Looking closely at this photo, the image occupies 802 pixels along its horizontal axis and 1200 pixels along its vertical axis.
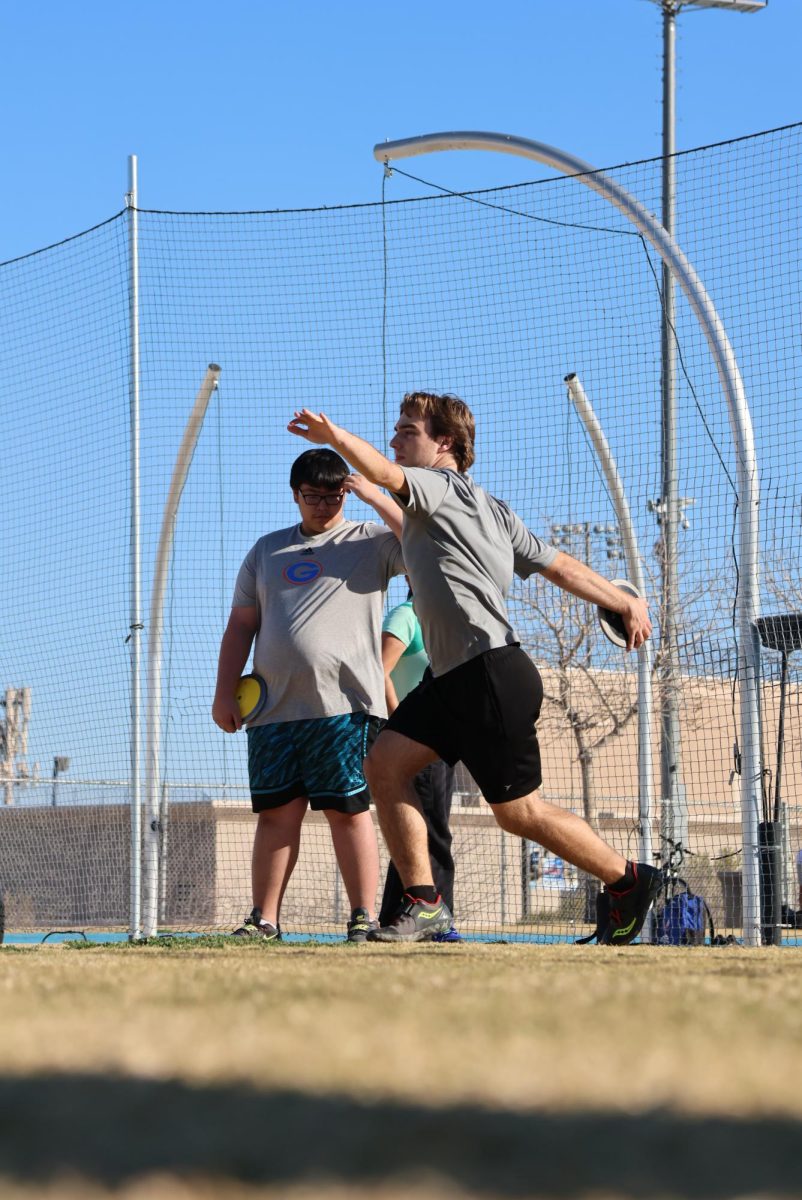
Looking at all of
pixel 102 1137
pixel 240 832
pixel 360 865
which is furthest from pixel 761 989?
pixel 240 832

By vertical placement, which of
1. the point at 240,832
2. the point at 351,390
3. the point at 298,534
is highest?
the point at 351,390

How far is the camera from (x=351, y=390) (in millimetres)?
10062

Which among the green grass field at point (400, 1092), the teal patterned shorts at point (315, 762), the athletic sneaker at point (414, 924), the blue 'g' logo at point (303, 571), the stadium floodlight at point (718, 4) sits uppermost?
the stadium floodlight at point (718, 4)

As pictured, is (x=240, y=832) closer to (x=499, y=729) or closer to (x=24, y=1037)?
(x=499, y=729)

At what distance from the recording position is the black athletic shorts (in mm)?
5000

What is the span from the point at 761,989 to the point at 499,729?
6.71 feet

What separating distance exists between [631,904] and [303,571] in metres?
2.19

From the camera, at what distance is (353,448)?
4699 millimetres

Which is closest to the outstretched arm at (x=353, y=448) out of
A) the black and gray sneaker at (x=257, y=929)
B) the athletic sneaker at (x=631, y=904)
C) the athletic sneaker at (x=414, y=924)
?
the athletic sneaker at (x=414, y=924)

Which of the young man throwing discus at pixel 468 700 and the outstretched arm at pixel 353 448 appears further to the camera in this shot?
the young man throwing discus at pixel 468 700

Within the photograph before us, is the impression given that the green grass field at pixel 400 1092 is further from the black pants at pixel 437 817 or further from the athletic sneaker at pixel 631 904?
the black pants at pixel 437 817

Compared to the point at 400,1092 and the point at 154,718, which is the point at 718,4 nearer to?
the point at 154,718

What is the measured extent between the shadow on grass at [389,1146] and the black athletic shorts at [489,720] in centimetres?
343

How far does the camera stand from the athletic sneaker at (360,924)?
19.1 feet
